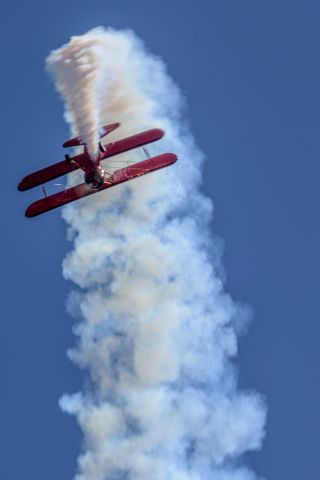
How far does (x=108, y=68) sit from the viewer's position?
209ft

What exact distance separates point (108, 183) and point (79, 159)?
2358 mm

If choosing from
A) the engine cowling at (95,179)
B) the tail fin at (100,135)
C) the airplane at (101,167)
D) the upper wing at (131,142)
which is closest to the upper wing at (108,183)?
the airplane at (101,167)

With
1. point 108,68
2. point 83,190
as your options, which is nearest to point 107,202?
point 83,190

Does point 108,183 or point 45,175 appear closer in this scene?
point 108,183

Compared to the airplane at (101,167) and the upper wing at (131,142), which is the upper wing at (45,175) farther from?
the upper wing at (131,142)

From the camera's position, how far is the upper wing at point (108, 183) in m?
68.8

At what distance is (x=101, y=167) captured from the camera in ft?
225

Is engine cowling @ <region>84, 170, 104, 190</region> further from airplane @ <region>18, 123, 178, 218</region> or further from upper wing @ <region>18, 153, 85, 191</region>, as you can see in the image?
upper wing @ <region>18, 153, 85, 191</region>

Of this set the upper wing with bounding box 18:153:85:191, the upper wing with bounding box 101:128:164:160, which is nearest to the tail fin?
the upper wing with bounding box 101:128:164:160

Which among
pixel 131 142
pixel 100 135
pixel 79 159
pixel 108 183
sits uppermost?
pixel 131 142

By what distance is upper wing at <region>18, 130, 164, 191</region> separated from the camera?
2719 inches

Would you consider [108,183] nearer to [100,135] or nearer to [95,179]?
[95,179]

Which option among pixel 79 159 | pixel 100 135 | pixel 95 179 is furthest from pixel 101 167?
pixel 100 135

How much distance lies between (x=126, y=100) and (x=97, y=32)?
5.69m
